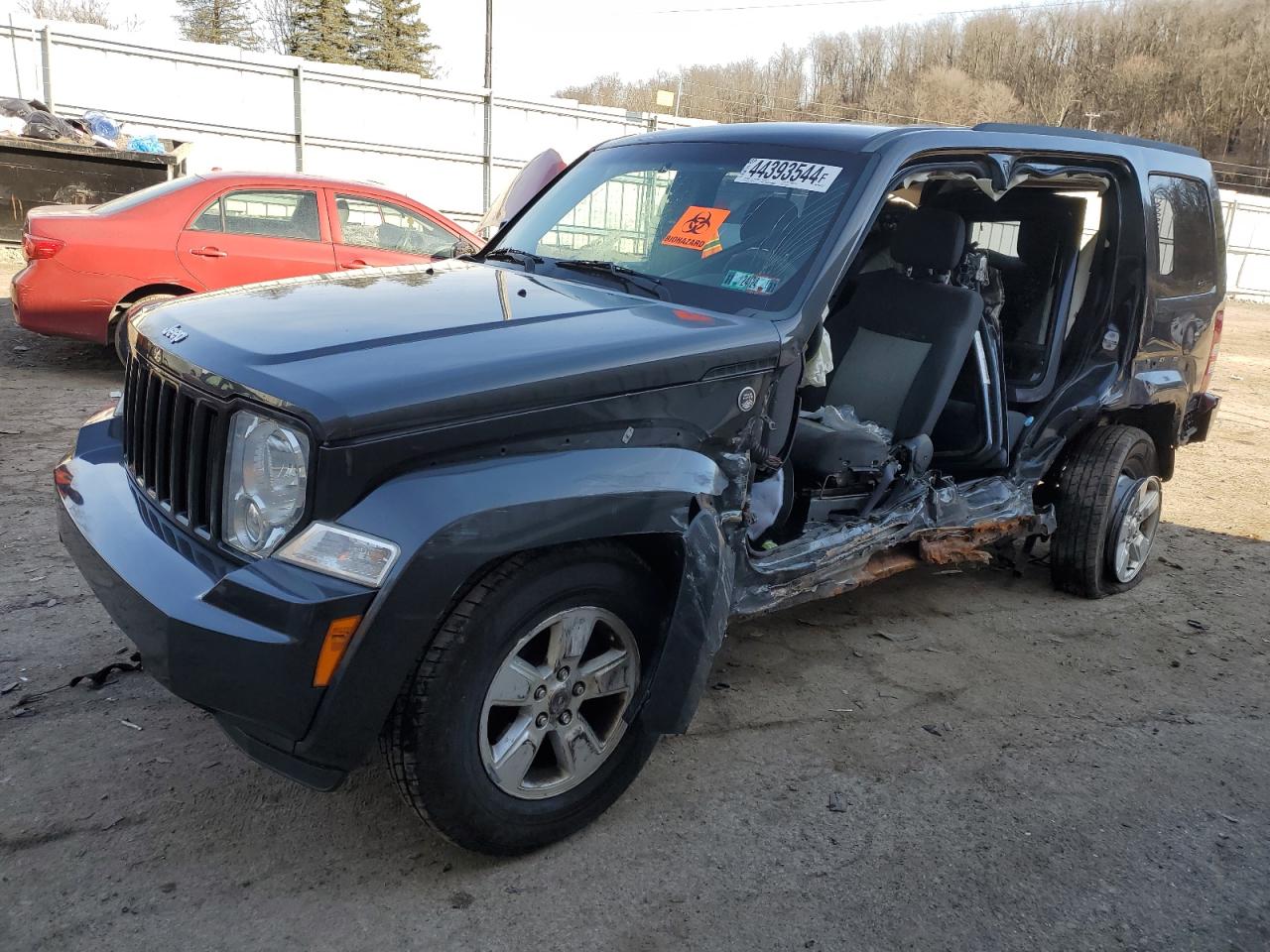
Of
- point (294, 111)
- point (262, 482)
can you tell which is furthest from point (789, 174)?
point (294, 111)

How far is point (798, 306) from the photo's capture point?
3.14 meters

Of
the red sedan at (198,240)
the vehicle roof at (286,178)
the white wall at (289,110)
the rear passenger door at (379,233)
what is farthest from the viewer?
the white wall at (289,110)

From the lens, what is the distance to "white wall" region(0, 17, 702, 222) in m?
15.7

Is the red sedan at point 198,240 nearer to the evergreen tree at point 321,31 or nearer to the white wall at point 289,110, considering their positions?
the white wall at point 289,110

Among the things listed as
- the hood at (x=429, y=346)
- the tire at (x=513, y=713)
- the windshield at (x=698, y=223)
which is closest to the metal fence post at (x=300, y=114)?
the windshield at (x=698, y=223)

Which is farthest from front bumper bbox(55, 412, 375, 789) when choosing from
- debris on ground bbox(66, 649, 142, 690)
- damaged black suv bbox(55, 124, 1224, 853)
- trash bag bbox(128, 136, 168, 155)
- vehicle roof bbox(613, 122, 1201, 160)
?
trash bag bbox(128, 136, 168, 155)

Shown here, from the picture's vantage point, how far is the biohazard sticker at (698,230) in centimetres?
345

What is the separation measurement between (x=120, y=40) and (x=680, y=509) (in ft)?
56.1

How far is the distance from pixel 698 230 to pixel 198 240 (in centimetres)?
560

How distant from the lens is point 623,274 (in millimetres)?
3471

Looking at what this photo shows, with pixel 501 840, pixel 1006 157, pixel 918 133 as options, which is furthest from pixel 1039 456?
pixel 501 840

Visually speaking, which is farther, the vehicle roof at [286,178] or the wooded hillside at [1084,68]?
the wooded hillside at [1084,68]

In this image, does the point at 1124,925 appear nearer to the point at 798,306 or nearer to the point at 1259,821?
the point at 1259,821

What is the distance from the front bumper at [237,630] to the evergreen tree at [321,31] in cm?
5091
